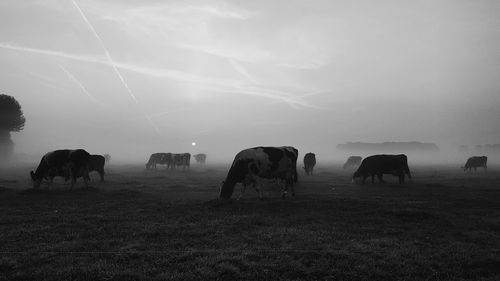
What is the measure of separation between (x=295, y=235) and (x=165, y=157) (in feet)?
174

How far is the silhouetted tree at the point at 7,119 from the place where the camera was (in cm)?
7525

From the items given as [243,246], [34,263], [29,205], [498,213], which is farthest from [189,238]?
[498,213]

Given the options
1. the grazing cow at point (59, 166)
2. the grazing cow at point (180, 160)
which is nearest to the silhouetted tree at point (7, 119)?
the grazing cow at point (180, 160)

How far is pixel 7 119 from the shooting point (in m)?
76.1

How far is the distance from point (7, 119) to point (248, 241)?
8624 centimetres

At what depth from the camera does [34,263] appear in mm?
8039

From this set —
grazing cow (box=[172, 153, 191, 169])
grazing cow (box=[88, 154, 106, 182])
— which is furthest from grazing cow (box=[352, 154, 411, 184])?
grazing cow (box=[172, 153, 191, 169])

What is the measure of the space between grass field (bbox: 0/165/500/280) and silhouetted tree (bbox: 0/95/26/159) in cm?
7257

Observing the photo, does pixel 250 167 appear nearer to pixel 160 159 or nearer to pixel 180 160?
pixel 180 160

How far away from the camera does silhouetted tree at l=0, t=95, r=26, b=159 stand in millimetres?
→ 75250

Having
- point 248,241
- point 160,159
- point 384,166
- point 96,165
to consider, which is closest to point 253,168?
point 248,241

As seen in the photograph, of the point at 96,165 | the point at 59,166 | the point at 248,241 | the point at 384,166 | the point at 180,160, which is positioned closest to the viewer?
the point at 248,241

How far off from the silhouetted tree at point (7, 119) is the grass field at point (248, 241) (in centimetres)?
7257

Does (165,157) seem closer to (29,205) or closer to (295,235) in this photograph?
(29,205)
